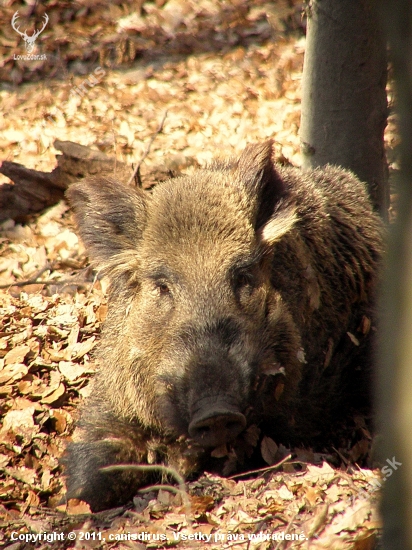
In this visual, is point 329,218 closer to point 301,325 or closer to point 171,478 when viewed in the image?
point 301,325

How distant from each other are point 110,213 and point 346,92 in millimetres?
3089

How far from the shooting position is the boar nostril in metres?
3.78

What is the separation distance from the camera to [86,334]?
671cm

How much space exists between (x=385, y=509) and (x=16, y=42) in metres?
10.8

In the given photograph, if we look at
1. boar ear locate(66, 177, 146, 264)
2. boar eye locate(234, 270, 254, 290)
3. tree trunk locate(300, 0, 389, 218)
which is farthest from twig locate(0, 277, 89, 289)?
boar eye locate(234, 270, 254, 290)

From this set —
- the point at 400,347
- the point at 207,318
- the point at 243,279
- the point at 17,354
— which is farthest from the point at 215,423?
the point at 17,354

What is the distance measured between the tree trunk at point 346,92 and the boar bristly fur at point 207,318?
1.36 m

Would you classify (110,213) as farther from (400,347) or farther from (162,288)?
(400,347)

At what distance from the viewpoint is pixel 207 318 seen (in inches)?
171

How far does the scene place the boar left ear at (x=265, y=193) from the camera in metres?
4.94

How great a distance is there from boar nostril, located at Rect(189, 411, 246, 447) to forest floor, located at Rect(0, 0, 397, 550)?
1.62 ft

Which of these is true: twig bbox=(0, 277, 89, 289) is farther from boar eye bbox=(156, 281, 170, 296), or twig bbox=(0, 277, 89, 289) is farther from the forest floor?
boar eye bbox=(156, 281, 170, 296)

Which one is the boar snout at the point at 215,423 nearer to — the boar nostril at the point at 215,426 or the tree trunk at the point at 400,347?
the boar nostril at the point at 215,426

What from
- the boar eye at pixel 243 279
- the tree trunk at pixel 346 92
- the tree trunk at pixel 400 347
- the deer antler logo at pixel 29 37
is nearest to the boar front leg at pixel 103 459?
the boar eye at pixel 243 279
